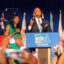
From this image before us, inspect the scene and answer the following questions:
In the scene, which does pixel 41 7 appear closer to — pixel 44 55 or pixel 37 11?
pixel 37 11

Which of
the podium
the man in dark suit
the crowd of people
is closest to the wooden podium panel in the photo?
the podium

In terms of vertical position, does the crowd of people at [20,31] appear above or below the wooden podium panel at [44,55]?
above

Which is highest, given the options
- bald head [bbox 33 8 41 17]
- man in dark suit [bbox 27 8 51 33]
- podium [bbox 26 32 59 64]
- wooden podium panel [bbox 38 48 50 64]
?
bald head [bbox 33 8 41 17]

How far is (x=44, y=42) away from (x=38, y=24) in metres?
0.44

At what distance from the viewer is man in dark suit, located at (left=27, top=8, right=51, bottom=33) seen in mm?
4387

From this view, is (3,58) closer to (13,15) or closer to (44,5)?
(13,15)

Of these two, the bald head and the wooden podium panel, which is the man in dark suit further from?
the wooden podium panel

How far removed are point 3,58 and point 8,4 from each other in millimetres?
1242

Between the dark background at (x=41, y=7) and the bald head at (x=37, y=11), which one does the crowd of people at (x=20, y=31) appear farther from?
the dark background at (x=41, y=7)

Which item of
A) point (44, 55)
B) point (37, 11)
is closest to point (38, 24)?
point (37, 11)

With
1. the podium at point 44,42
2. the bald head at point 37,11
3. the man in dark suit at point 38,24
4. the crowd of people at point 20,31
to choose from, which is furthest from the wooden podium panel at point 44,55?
the bald head at point 37,11

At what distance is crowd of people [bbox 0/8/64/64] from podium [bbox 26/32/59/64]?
0.10 meters

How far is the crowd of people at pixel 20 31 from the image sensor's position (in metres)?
4.34

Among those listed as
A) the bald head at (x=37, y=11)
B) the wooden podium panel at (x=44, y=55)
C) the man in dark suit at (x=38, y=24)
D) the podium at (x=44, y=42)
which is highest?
the bald head at (x=37, y=11)
